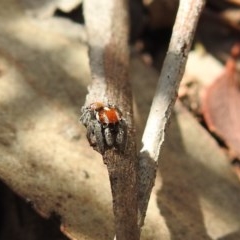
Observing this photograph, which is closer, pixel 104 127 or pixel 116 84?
pixel 104 127

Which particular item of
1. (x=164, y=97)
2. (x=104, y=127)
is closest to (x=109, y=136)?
(x=104, y=127)

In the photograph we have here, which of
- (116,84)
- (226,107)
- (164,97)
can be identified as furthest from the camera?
(226,107)

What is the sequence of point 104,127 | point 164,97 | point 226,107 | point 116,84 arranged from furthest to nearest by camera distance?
point 226,107 < point 116,84 < point 164,97 < point 104,127

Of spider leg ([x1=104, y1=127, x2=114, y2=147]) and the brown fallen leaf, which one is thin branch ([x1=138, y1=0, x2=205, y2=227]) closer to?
spider leg ([x1=104, y1=127, x2=114, y2=147])

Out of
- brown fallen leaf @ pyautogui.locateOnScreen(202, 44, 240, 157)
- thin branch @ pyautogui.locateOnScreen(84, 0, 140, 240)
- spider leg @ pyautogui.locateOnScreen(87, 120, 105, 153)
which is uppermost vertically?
spider leg @ pyautogui.locateOnScreen(87, 120, 105, 153)

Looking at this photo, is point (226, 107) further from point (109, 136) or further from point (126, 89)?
point (109, 136)

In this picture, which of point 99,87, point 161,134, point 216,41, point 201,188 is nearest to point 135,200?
point 161,134

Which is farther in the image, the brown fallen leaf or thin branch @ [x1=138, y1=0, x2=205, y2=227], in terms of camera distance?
the brown fallen leaf

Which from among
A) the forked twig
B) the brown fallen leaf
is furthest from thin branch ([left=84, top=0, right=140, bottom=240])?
the brown fallen leaf
